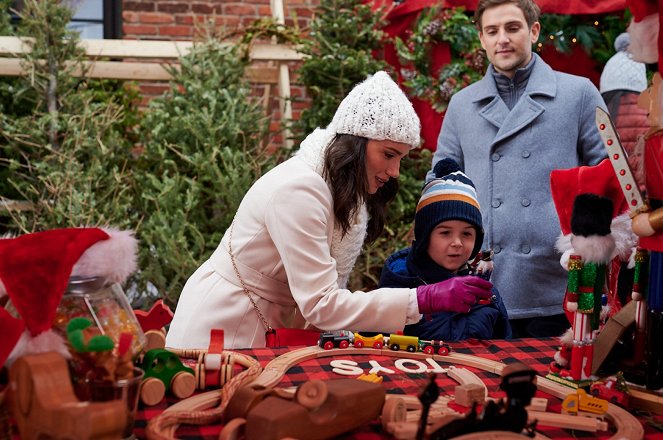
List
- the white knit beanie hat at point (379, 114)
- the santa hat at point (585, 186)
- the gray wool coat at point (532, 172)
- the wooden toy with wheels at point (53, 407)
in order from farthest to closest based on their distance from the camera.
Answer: the gray wool coat at point (532, 172), the white knit beanie hat at point (379, 114), the santa hat at point (585, 186), the wooden toy with wheels at point (53, 407)

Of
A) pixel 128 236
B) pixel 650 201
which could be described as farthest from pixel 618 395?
pixel 128 236

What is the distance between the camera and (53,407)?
103 centimetres

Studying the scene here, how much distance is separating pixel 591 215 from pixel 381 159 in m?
0.66

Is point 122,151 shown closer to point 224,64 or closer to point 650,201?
point 224,64

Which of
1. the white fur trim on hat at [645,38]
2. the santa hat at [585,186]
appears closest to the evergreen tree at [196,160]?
the santa hat at [585,186]

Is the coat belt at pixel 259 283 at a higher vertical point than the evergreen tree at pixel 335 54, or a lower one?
lower

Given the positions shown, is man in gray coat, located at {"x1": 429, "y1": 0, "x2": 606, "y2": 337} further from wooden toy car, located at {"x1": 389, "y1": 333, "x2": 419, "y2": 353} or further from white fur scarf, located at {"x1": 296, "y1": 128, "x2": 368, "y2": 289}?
wooden toy car, located at {"x1": 389, "y1": 333, "x2": 419, "y2": 353}

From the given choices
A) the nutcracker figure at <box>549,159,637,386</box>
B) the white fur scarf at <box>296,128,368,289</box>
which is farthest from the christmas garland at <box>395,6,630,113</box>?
the nutcracker figure at <box>549,159,637,386</box>

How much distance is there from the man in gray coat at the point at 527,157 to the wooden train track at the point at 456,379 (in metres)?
1.25

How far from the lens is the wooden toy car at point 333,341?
67.4 inches

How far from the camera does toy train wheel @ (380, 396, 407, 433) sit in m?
1.25

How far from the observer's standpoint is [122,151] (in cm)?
464

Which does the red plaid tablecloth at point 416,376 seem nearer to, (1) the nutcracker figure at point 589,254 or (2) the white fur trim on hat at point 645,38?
(1) the nutcracker figure at point 589,254

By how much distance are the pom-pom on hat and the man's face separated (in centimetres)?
148
